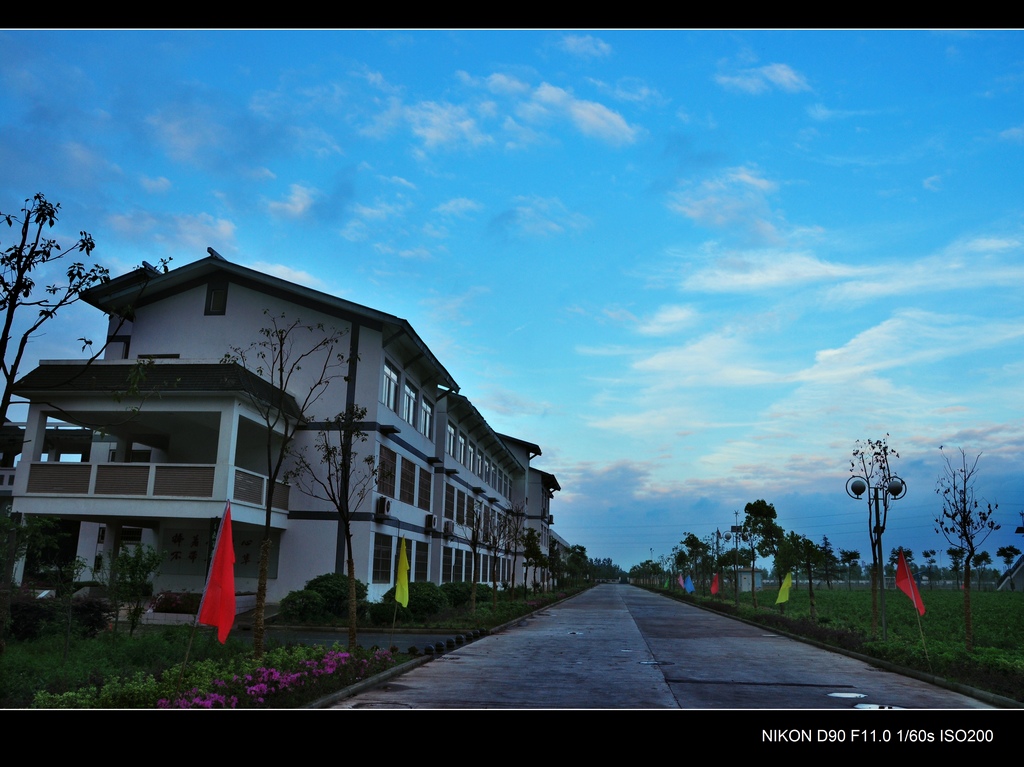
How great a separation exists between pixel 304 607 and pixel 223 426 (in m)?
5.87

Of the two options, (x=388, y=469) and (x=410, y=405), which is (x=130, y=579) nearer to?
(x=388, y=469)

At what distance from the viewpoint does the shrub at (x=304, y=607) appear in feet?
79.0

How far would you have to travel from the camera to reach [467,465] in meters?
46.8

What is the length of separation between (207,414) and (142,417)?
2.33m

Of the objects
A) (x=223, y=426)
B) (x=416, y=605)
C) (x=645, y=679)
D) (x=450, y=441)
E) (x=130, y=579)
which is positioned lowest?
(x=645, y=679)

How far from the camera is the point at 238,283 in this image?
29344mm

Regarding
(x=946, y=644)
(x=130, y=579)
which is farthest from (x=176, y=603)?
(x=946, y=644)

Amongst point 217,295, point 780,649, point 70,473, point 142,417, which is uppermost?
point 217,295

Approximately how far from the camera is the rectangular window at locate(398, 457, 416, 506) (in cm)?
3169

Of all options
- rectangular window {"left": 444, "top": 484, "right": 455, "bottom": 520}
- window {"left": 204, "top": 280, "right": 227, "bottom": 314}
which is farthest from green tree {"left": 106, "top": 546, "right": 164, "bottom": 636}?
rectangular window {"left": 444, "top": 484, "right": 455, "bottom": 520}

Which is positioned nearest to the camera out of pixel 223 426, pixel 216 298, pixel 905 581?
pixel 905 581

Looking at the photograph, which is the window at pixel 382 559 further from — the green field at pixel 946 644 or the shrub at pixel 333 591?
the green field at pixel 946 644
